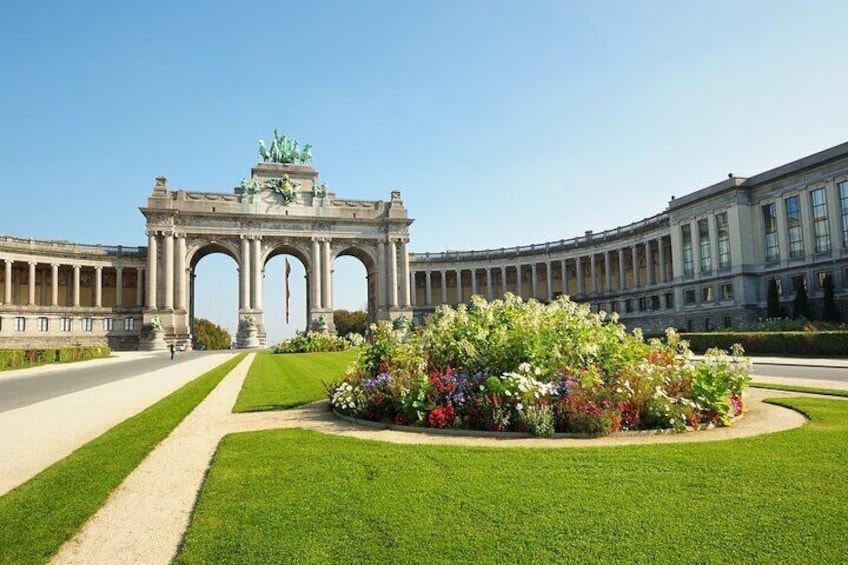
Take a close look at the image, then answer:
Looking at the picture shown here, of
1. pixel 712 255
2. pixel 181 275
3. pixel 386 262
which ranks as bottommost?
pixel 712 255

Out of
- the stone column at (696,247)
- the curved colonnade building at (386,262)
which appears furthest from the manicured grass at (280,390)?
the stone column at (696,247)

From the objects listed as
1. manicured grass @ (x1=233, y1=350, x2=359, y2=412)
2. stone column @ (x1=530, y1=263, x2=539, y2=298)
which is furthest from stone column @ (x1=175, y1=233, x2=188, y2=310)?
manicured grass @ (x1=233, y1=350, x2=359, y2=412)

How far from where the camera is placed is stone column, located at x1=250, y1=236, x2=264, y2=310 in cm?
8569

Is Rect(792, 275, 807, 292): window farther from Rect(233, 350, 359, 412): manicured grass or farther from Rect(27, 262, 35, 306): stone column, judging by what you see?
Rect(27, 262, 35, 306): stone column

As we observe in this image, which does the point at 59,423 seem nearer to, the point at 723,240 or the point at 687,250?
the point at 723,240

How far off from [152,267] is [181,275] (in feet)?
13.3

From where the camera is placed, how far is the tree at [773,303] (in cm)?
5519

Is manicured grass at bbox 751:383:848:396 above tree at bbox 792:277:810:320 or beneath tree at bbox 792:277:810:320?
beneath

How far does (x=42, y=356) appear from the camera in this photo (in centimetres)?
4700

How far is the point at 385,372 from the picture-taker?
14.4m

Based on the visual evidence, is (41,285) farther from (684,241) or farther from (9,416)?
(684,241)

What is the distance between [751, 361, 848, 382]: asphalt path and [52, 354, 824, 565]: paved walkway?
6230mm

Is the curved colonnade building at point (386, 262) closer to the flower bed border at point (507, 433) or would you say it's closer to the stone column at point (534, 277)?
the stone column at point (534, 277)

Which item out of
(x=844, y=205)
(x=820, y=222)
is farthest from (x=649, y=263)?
(x=844, y=205)
